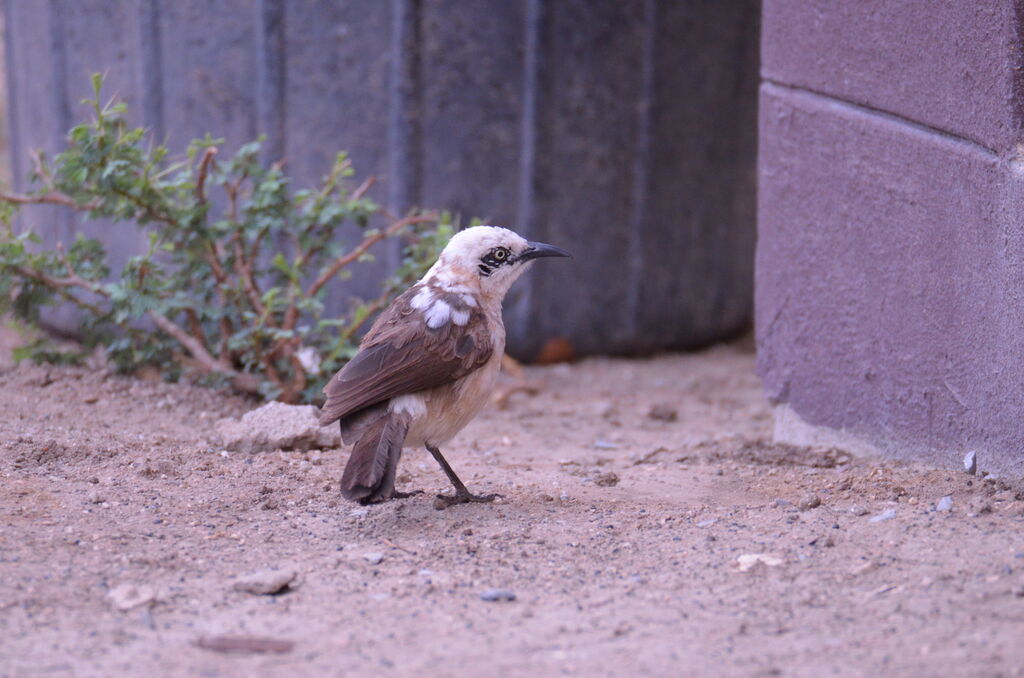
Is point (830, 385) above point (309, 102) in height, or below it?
below

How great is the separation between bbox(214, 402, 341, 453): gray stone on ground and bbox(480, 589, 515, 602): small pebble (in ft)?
5.68

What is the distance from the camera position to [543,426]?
21.2 ft

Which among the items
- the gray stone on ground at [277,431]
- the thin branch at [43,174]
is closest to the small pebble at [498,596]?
the gray stone on ground at [277,431]

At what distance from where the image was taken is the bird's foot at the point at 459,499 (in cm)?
457

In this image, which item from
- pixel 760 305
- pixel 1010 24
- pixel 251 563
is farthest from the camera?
pixel 760 305

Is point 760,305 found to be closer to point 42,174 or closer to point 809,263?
point 809,263

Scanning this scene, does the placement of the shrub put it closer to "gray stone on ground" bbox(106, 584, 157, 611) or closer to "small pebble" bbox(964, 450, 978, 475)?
"gray stone on ground" bbox(106, 584, 157, 611)

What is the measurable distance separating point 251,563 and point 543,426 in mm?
2799

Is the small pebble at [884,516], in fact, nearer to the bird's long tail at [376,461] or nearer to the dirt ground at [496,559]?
the dirt ground at [496,559]

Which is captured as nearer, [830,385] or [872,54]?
[872,54]

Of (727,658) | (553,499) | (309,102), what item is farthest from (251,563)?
(309,102)

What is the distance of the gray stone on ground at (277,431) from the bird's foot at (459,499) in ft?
2.64

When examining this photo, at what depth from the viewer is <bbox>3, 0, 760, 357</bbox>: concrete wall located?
22.6ft

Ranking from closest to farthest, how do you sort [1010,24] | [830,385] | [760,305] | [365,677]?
[365,677] → [1010,24] → [830,385] → [760,305]
